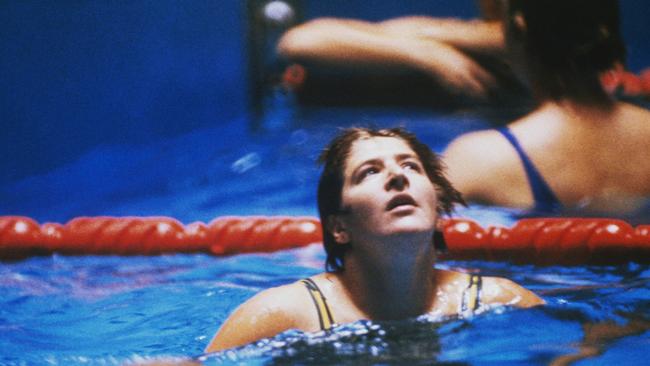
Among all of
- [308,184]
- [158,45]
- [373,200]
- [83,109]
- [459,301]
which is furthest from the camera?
[158,45]

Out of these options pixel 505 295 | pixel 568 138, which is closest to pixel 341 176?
pixel 505 295

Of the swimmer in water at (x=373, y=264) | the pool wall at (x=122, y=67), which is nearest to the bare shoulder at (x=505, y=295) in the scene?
the swimmer in water at (x=373, y=264)

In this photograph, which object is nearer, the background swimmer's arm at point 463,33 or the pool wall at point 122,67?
the pool wall at point 122,67

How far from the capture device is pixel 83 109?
627cm

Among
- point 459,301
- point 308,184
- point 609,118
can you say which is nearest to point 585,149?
point 609,118

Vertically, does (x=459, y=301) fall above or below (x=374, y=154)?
below

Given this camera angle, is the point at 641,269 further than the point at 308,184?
No

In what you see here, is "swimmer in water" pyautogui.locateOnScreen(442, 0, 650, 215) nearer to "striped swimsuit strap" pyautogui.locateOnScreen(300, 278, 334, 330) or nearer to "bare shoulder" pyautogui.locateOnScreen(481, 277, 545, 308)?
"bare shoulder" pyautogui.locateOnScreen(481, 277, 545, 308)

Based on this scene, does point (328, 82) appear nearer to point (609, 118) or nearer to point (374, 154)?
point (609, 118)

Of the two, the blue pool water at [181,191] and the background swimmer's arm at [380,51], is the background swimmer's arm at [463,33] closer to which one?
the background swimmer's arm at [380,51]

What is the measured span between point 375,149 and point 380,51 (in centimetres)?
402

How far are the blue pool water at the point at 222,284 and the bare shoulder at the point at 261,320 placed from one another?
0.13ft

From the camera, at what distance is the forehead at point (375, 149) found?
2701mm

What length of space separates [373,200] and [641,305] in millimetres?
1050
